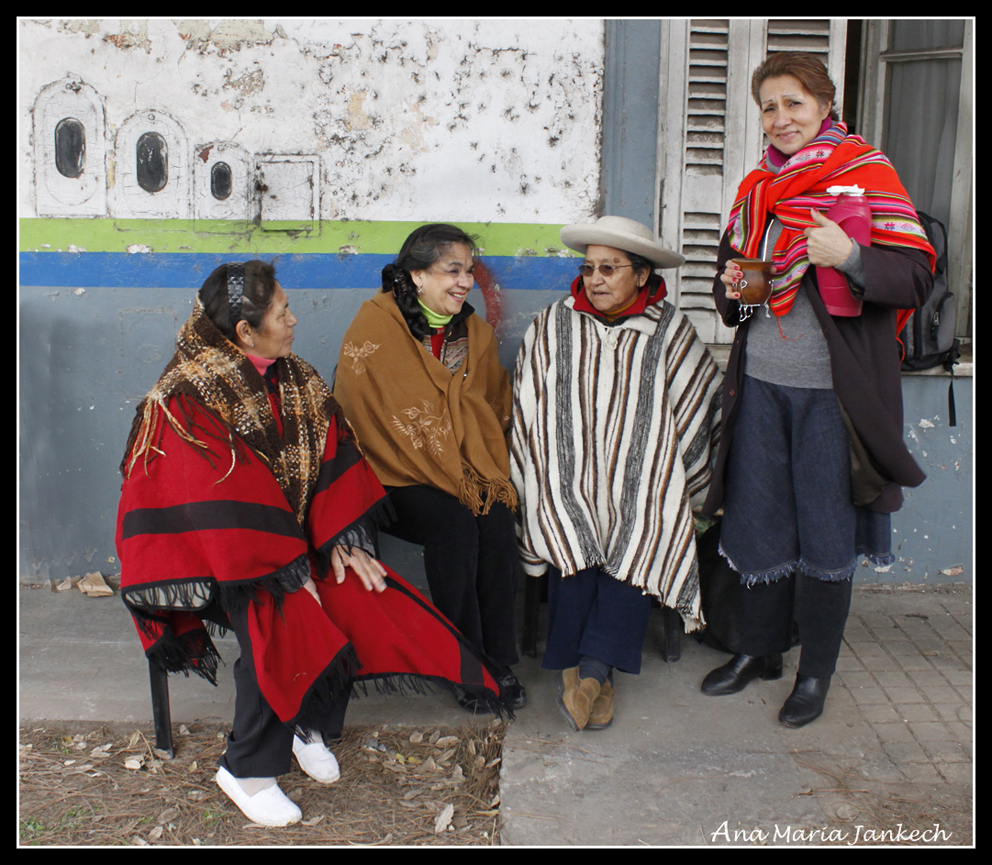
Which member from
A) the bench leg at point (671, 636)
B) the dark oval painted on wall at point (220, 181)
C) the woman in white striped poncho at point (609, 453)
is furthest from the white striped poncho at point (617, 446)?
the dark oval painted on wall at point (220, 181)

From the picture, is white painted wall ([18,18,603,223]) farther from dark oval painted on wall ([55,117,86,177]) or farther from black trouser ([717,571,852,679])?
black trouser ([717,571,852,679])

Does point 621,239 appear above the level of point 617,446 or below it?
above

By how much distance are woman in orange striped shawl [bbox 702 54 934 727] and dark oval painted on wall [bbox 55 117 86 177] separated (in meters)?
2.56

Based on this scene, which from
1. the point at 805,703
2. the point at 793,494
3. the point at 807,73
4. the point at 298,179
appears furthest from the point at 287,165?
the point at 805,703

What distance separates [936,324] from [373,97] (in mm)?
2404

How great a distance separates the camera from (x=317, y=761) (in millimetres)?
2449

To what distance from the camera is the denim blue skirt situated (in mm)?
2578

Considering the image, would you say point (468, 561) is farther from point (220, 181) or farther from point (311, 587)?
point (220, 181)

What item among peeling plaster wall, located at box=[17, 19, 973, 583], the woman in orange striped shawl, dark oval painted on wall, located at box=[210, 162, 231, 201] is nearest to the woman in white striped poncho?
the woman in orange striped shawl

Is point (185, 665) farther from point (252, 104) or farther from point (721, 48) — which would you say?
point (721, 48)

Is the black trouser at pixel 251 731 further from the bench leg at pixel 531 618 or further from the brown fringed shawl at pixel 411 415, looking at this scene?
the bench leg at pixel 531 618

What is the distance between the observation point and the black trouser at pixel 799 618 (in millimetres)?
2682

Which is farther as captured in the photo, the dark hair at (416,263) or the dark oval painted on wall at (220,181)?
the dark oval painted on wall at (220,181)

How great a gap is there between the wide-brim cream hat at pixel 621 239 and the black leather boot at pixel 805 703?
58.5 inches
